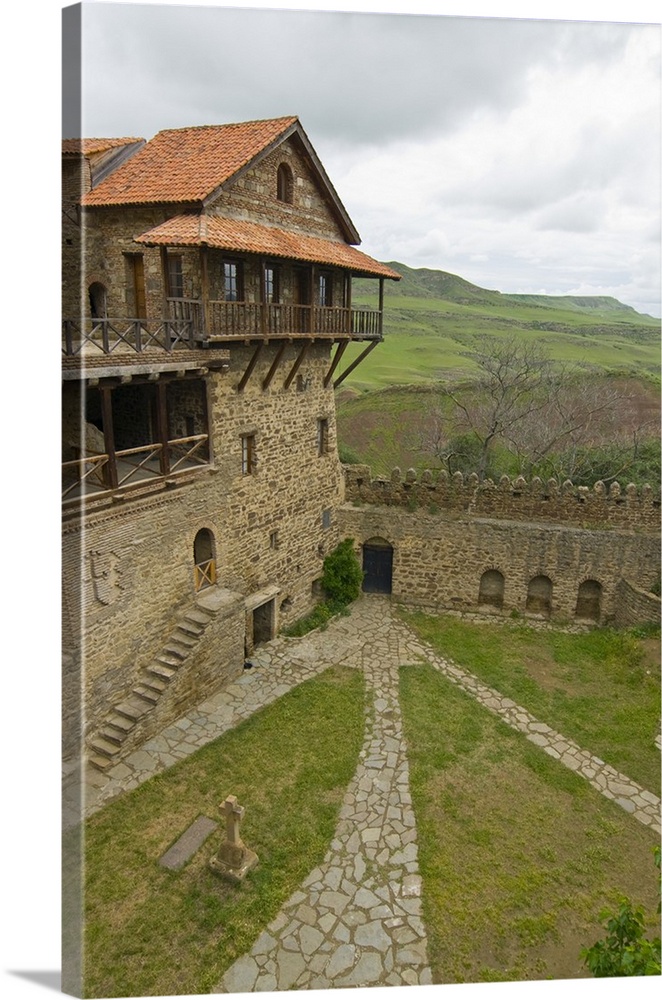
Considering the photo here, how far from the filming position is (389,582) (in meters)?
20.1

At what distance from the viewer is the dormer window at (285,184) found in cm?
1503

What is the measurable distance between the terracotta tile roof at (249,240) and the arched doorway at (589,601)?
11.4 metres

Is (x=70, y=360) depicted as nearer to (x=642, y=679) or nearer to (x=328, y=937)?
(x=328, y=937)

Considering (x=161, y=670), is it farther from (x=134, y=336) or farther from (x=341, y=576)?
(x=341, y=576)

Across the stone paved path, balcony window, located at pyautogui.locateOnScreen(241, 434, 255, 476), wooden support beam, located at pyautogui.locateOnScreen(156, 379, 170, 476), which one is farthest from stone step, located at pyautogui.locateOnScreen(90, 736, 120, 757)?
balcony window, located at pyautogui.locateOnScreen(241, 434, 255, 476)

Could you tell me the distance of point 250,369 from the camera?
14.0 meters

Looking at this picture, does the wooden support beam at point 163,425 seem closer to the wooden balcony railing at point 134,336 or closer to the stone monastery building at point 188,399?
the stone monastery building at point 188,399

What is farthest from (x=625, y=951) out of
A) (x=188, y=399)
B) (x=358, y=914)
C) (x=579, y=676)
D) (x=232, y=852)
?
(x=188, y=399)

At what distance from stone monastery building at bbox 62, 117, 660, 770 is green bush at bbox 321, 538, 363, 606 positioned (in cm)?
57

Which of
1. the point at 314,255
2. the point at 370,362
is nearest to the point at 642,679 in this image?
the point at 314,255

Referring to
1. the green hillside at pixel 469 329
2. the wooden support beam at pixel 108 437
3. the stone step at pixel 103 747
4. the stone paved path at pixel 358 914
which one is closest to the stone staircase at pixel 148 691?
the stone step at pixel 103 747

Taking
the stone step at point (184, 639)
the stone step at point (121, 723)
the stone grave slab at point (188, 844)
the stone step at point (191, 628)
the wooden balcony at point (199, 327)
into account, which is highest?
the wooden balcony at point (199, 327)

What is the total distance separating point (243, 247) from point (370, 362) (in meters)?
40.9

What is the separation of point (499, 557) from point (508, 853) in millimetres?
9833
